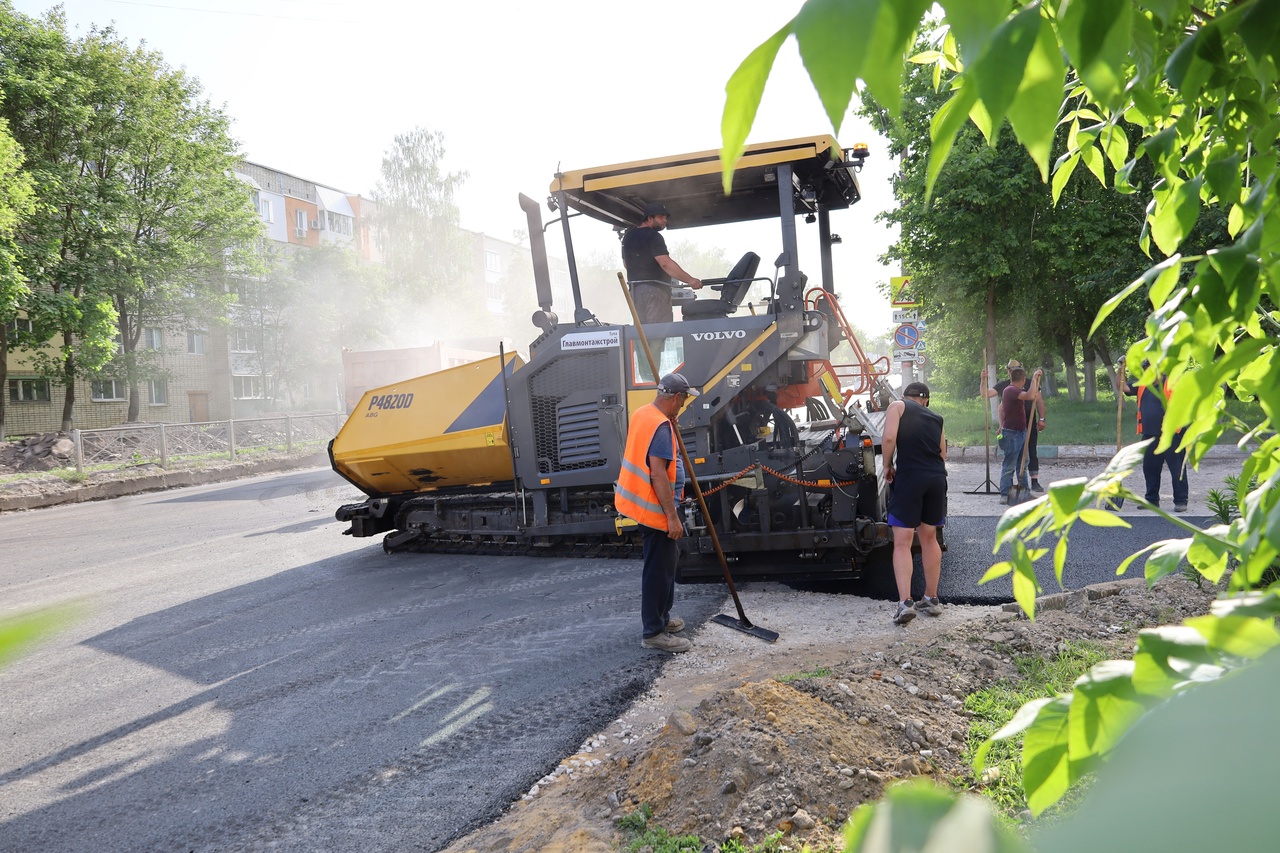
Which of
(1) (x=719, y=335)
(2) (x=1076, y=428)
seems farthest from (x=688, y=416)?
(2) (x=1076, y=428)

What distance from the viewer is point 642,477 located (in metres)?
5.79

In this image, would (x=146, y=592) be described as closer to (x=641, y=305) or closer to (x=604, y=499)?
(x=604, y=499)

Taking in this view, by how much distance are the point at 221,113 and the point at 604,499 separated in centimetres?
2585

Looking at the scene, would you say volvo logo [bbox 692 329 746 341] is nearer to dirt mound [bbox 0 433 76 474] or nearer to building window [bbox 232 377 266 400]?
dirt mound [bbox 0 433 76 474]

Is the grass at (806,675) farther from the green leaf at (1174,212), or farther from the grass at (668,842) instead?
the green leaf at (1174,212)

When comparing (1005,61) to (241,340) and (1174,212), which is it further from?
(241,340)

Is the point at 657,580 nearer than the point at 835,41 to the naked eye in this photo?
No

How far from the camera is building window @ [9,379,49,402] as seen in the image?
106ft

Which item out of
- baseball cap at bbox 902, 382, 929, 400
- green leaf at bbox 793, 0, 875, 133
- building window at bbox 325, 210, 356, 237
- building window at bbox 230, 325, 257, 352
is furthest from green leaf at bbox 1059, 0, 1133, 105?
building window at bbox 325, 210, 356, 237

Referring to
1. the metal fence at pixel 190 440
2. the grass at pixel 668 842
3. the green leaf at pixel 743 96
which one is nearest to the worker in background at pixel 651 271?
the grass at pixel 668 842

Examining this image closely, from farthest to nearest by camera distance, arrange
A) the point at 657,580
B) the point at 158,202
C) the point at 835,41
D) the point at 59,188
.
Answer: the point at 158,202 < the point at 59,188 < the point at 657,580 < the point at 835,41

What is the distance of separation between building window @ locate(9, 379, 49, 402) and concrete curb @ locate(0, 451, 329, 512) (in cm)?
1658

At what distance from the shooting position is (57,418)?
33094mm

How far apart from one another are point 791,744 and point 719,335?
4271 millimetres
